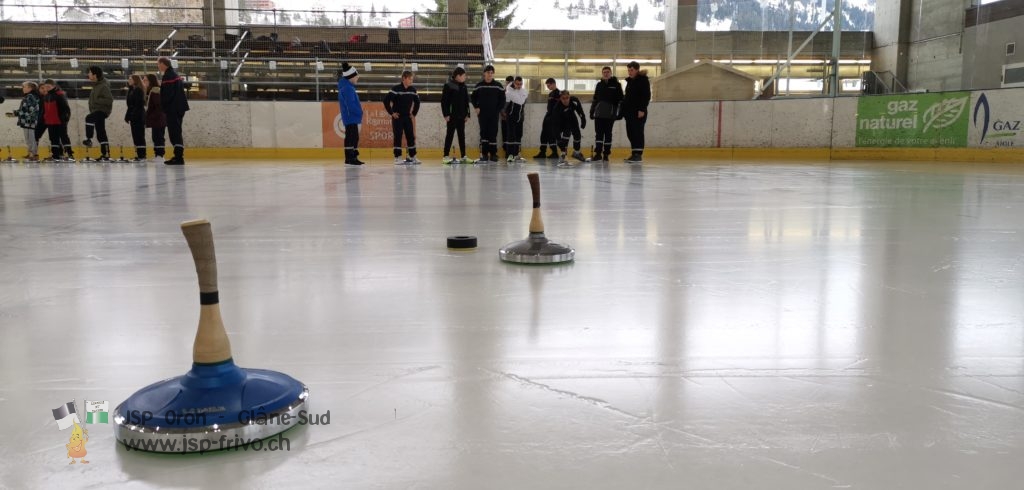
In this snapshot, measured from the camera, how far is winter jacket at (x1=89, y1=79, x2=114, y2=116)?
1491cm

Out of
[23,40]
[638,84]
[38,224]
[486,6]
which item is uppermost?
[486,6]

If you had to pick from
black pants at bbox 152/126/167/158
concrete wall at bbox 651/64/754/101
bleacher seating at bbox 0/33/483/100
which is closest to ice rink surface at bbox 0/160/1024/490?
black pants at bbox 152/126/167/158

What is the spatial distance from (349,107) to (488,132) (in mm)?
2712

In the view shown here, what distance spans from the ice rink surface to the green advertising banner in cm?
1163

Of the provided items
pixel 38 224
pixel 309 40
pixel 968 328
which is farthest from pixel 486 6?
pixel 968 328

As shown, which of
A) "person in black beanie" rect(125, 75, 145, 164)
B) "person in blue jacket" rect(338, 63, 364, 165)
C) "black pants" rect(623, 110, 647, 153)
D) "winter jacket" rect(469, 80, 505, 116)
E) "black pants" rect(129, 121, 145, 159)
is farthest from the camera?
"black pants" rect(129, 121, 145, 159)

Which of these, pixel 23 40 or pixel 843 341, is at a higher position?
pixel 23 40

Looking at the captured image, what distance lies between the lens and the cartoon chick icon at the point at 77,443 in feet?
5.01

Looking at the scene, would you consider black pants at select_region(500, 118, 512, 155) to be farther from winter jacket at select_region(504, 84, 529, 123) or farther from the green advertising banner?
the green advertising banner

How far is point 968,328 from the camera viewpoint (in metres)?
2.49

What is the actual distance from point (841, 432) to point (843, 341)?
2.49 ft

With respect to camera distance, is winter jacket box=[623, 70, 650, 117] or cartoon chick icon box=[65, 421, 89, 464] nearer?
cartoon chick icon box=[65, 421, 89, 464]

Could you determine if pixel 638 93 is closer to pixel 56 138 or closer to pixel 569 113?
pixel 569 113

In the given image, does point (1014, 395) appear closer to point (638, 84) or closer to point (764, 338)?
point (764, 338)
